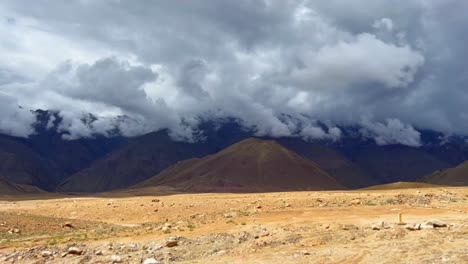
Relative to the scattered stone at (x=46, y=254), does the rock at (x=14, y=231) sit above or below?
above

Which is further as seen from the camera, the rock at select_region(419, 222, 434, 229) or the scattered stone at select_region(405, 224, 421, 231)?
the rock at select_region(419, 222, 434, 229)

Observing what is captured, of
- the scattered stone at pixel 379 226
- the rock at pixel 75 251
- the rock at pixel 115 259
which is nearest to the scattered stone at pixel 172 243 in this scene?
the rock at pixel 115 259

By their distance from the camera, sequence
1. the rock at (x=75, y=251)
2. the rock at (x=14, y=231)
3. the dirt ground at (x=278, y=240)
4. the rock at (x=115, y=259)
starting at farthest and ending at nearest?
the rock at (x=14, y=231) → the rock at (x=75, y=251) → the rock at (x=115, y=259) → the dirt ground at (x=278, y=240)

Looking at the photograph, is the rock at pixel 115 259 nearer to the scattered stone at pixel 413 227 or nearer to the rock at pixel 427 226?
the scattered stone at pixel 413 227

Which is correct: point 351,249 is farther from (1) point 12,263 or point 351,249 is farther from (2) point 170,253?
(1) point 12,263

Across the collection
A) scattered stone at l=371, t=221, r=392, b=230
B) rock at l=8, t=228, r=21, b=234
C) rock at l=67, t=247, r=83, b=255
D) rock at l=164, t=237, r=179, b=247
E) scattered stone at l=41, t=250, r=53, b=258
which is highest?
scattered stone at l=371, t=221, r=392, b=230

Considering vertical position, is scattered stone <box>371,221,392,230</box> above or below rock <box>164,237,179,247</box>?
above

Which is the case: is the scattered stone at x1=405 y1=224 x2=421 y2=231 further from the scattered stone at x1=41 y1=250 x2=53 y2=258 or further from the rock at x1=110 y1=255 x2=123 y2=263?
the scattered stone at x1=41 y1=250 x2=53 y2=258

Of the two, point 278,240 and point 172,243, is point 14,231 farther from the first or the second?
point 278,240

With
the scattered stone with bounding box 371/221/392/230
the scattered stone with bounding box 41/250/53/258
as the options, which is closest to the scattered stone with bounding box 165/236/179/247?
the scattered stone with bounding box 41/250/53/258

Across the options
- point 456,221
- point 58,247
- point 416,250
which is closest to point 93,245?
point 58,247

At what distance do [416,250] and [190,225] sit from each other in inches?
546

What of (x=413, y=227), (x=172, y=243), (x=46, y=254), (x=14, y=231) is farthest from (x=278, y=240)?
(x=14, y=231)

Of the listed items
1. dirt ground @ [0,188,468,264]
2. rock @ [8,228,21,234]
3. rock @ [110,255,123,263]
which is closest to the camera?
dirt ground @ [0,188,468,264]
